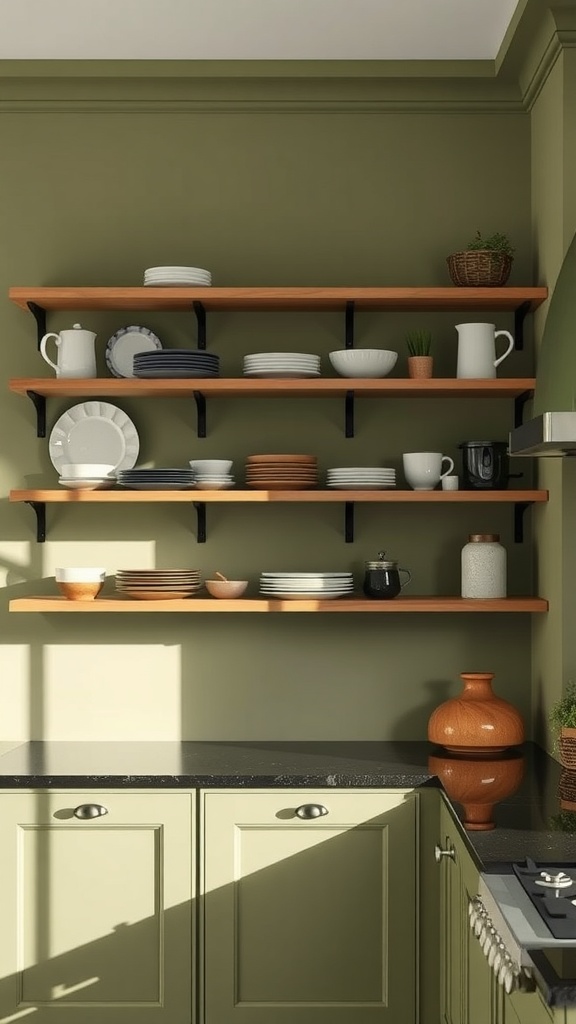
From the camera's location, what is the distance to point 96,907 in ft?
9.48

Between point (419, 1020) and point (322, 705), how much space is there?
90cm

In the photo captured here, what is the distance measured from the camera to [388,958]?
2859mm

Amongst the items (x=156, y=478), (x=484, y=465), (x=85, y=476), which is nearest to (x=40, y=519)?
(x=85, y=476)

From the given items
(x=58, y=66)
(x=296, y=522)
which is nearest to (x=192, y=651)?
(x=296, y=522)

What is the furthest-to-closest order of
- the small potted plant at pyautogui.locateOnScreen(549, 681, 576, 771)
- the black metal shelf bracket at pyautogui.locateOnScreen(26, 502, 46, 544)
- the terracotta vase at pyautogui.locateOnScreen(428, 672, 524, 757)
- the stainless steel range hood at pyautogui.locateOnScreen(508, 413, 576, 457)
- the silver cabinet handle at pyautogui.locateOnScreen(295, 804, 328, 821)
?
the black metal shelf bracket at pyautogui.locateOnScreen(26, 502, 46, 544) < the terracotta vase at pyautogui.locateOnScreen(428, 672, 524, 757) < the silver cabinet handle at pyautogui.locateOnScreen(295, 804, 328, 821) < the small potted plant at pyautogui.locateOnScreen(549, 681, 576, 771) < the stainless steel range hood at pyautogui.locateOnScreen(508, 413, 576, 457)

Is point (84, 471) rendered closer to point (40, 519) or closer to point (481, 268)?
point (40, 519)

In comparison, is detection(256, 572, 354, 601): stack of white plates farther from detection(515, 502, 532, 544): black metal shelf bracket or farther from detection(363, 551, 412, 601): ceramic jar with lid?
detection(515, 502, 532, 544): black metal shelf bracket

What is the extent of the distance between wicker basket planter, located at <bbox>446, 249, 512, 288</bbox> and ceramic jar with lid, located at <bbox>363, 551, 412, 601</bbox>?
0.81 meters

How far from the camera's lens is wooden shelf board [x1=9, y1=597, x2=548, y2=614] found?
3.15 metres

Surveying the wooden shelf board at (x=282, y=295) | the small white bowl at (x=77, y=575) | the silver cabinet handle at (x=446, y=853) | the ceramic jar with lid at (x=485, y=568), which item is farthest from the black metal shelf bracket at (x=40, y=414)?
the silver cabinet handle at (x=446, y=853)

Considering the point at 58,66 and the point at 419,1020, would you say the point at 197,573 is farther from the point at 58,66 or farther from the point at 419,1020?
the point at 58,66

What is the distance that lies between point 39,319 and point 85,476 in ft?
1.66

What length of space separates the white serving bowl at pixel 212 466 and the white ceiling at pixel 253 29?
1125 mm

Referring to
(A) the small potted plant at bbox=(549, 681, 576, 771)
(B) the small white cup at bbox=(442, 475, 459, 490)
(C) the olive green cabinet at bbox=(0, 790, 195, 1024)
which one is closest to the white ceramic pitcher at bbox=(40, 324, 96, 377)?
(B) the small white cup at bbox=(442, 475, 459, 490)
